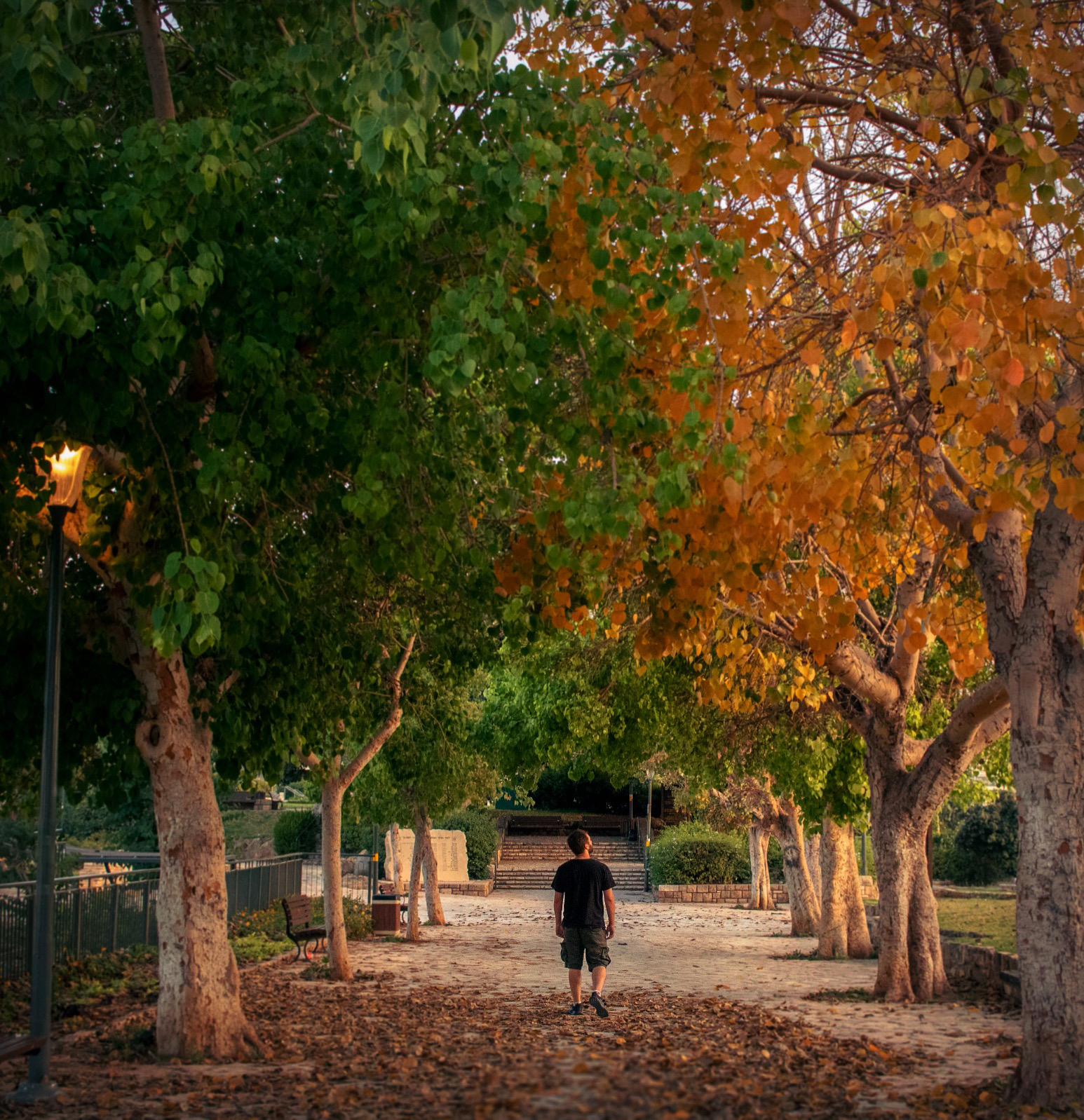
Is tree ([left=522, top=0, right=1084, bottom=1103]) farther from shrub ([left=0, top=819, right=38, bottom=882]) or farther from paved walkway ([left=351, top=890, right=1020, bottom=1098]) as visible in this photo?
Result: shrub ([left=0, top=819, right=38, bottom=882])

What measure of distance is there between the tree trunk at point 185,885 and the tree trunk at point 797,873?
53.2 feet

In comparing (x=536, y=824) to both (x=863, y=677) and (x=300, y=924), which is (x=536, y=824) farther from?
(x=863, y=677)

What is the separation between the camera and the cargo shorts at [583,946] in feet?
33.7

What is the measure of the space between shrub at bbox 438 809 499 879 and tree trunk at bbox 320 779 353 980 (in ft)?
77.8

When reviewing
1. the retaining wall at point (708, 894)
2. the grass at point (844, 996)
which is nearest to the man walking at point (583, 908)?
the grass at point (844, 996)

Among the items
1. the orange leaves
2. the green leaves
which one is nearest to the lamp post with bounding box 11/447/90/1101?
the green leaves

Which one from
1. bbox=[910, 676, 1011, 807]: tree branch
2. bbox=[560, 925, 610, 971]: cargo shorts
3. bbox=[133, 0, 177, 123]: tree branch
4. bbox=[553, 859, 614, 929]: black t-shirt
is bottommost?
bbox=[560, 925, 610, 971]: cargo shorts

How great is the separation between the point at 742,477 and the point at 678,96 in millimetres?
2175

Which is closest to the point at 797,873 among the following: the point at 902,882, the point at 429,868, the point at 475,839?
the point at 429,868

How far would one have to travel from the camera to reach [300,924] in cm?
1705

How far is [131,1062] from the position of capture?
8.60 metres

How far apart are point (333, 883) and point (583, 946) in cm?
592

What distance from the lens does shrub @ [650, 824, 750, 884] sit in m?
37.3

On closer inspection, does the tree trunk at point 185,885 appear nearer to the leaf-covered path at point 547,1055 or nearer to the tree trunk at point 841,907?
the leaf-covered path at point 547,1055
